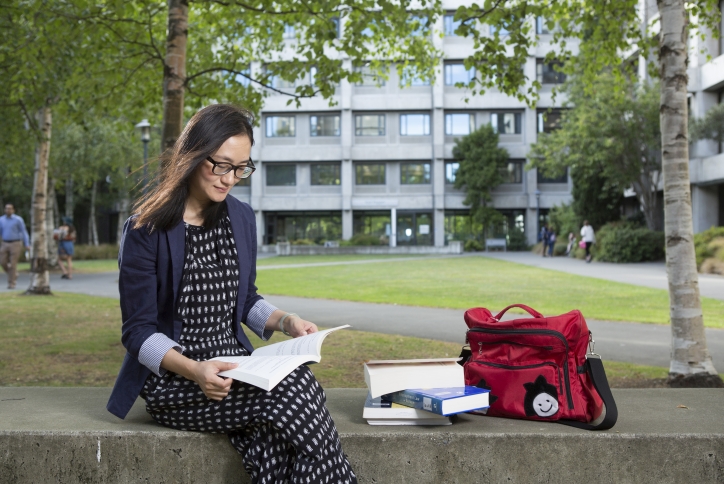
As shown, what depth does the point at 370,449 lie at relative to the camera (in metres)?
3.03

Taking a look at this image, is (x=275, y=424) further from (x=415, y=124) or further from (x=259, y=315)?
(x=415, y=124)

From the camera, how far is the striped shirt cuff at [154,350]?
2826 millimetres

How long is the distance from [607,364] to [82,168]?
29573 millimetres

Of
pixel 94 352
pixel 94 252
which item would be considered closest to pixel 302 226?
pixel 94 252

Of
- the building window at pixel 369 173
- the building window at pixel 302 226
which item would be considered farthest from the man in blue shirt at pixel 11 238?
the building window at pixel 369 173

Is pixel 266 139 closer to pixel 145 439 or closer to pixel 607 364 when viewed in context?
pixel 607 364

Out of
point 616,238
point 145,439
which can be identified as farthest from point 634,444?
point 616,238

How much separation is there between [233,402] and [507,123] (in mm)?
50711

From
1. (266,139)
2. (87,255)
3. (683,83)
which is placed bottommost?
(87,255)

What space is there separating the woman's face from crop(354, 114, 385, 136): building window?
165ft

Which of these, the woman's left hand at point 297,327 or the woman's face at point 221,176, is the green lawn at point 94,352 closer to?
the woman's left hand at point 297,327

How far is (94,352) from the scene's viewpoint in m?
8.02

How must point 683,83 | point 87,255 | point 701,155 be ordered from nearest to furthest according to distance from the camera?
point 683,83 < point 701,155 < point 87,255

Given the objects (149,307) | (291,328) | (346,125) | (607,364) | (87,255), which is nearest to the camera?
(149,307)
